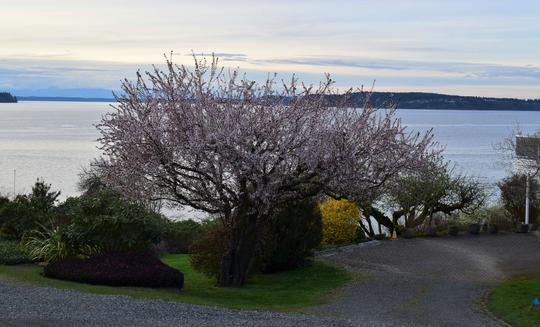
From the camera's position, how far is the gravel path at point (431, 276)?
48.8ft

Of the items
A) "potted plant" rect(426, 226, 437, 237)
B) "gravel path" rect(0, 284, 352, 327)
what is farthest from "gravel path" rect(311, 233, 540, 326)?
"gravel path" rect(0, 284, 352, 327)

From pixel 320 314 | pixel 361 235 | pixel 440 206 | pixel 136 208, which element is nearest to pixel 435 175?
pixel 440 206

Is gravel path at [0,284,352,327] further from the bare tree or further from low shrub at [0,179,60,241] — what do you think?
low shrub at [0,179,60,241]

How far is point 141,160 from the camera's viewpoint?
17531mm

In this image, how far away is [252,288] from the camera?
18562mm

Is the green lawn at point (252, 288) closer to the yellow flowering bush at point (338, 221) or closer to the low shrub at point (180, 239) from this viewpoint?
the yellow flowering bush at point (338, 221)

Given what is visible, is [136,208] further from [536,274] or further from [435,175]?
[435,175]

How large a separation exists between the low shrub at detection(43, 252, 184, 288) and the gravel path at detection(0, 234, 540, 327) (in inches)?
67.0

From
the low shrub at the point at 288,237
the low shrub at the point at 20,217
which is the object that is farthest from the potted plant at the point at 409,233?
the low shrub at the point at 20,217

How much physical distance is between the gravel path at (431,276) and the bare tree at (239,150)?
2508 millimetres

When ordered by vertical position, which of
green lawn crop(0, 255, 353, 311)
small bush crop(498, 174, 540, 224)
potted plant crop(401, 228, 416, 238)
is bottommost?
green lawn crop(0, 255, 353, 311)

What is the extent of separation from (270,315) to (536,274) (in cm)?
1009

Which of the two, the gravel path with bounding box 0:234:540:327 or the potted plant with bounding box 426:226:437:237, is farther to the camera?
the potted plant with bounding box 426:226:437:237

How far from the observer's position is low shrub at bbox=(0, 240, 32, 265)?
18.3 m
